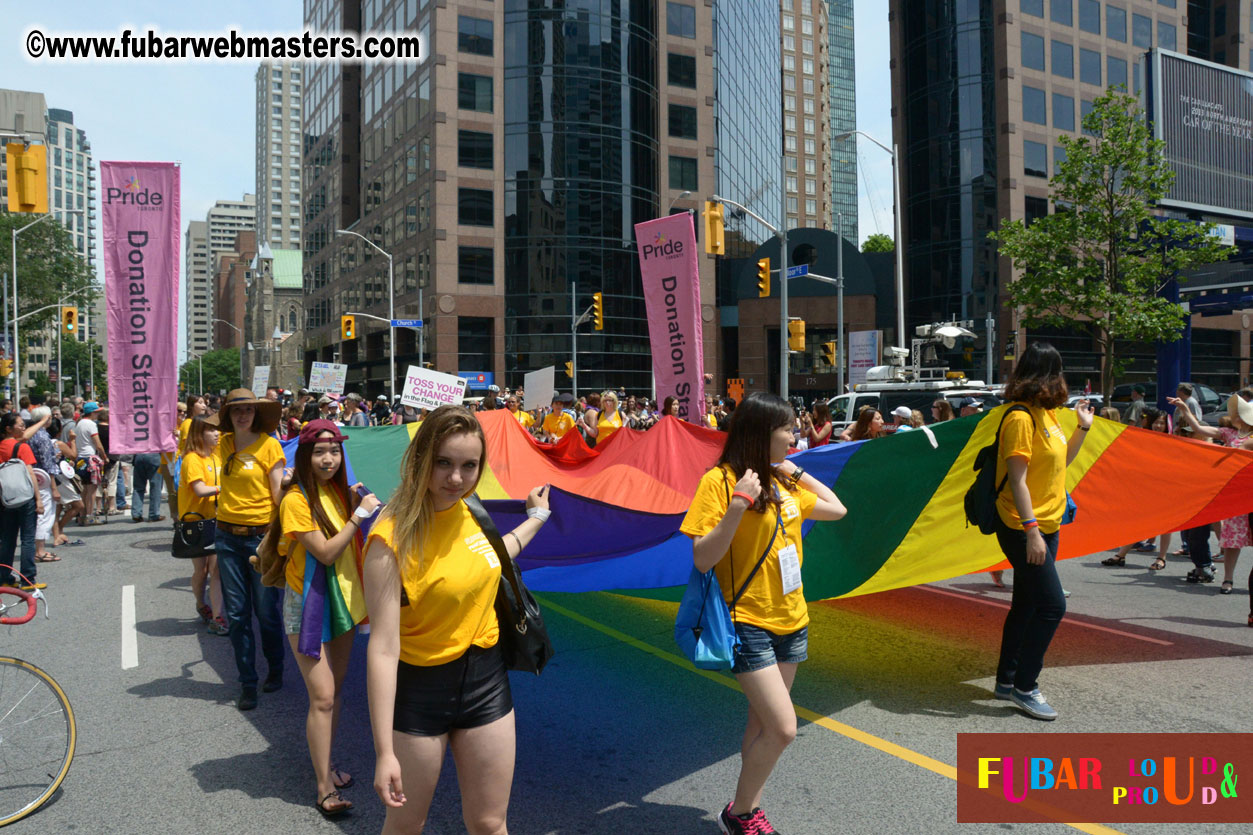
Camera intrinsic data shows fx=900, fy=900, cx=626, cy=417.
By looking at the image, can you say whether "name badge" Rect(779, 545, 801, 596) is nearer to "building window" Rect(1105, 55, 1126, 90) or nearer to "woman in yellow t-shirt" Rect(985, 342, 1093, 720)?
"woman in yellow t-shirt" Rect(985, 342, 1093, 720)

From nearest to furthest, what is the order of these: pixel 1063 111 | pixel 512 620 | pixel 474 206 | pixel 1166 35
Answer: pixel 512 620 < pixel 474 206 < pixel 1063 111 < pixel 1166 35

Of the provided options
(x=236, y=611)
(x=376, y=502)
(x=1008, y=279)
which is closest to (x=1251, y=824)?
(x=376, y=502)

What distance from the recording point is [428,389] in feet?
48.9

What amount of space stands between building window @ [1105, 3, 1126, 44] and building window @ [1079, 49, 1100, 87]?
72.3 inches

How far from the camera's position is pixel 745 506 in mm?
3318

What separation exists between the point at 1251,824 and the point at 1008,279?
47.9 m

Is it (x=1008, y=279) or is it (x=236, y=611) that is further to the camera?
(x=1008, y=279)

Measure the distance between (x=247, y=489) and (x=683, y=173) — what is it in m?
52.3

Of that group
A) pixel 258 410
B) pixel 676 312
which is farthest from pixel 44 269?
pixel 258 410

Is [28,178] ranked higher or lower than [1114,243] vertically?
lower

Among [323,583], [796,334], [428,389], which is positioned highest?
[796,334]

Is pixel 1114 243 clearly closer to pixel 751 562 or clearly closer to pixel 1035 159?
pixel 1035 159

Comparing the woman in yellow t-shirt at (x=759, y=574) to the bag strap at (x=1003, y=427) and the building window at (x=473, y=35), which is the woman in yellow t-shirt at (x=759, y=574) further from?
the building window at (x=473, y=35)

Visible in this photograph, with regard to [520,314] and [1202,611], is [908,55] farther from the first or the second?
[1202,611]
